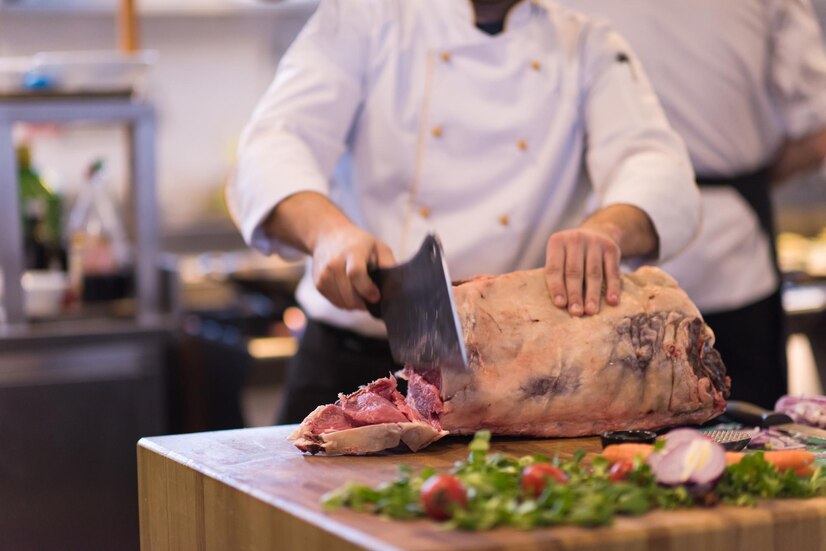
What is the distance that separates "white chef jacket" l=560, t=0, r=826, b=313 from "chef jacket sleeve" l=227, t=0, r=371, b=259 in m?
0.91

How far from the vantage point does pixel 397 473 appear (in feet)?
4.95

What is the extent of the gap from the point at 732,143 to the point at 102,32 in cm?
507

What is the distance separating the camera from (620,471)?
1.38 meters

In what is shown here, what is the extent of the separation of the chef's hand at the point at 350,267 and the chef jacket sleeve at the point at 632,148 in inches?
19.6

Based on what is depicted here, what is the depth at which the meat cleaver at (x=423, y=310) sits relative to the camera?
1.62m

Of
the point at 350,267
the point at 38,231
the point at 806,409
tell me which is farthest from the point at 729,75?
the point at 38,231

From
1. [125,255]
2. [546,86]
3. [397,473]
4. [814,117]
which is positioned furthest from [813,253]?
[397,473]

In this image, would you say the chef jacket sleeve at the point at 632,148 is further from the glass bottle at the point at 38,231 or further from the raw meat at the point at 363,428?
the glass bottle at the point at 38,231

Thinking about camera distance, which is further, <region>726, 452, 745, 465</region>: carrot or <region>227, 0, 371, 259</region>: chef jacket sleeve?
<region>227, 0, 371, 259</region>: chef jacket sleeve

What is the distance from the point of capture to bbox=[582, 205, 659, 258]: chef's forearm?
2.01 m

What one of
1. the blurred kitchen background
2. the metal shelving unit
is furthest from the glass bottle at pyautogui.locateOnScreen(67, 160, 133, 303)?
the metal shelving unit

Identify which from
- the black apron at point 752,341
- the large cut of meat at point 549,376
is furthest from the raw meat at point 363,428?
the black apron at point 752,341

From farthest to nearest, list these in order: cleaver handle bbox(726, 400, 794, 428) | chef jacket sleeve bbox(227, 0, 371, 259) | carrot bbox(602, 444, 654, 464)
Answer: chef jacket sleeve bbox(227, 0, 371, 259) → cleaver handle bbox(726, 400, 794, 428) → carrot bbox(602, 444, 654, 464)

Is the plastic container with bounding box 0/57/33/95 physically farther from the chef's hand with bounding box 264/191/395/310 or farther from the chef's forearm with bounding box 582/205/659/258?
the chef's forearm with bounding box 582/205/659/258
